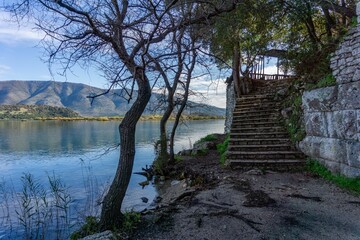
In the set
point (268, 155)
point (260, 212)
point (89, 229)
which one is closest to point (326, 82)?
point (268, 155)

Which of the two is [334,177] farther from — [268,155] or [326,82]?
[326,82]

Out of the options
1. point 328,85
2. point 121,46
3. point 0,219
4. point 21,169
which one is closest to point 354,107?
point 328,85

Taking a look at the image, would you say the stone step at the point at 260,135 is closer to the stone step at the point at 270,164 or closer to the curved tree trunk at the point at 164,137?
the stone step at the point at 270,164

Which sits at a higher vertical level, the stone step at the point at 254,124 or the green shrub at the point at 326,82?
the green shrub at the point at 326,82

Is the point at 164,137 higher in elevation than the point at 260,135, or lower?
lower

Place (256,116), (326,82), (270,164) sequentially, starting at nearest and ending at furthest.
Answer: (326,82)
(270,164)
(256,116)

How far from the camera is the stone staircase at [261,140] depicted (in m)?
7.66

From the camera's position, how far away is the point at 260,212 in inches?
176

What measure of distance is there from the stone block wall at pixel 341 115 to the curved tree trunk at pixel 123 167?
4.64m

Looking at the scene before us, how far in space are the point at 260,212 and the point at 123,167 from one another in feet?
8.10

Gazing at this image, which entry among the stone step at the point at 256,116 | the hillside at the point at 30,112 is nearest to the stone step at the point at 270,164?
the stone step at the point at 256,116

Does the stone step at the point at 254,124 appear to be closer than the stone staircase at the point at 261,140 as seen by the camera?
No

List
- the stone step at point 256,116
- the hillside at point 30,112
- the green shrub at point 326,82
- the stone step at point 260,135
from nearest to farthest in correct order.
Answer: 1. the green shrub at point 326,82
2. the stone step at point 260,135
3. the stone step at point 256,116
4. the hillside at point 30,112

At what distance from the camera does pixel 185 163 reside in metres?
10.3
